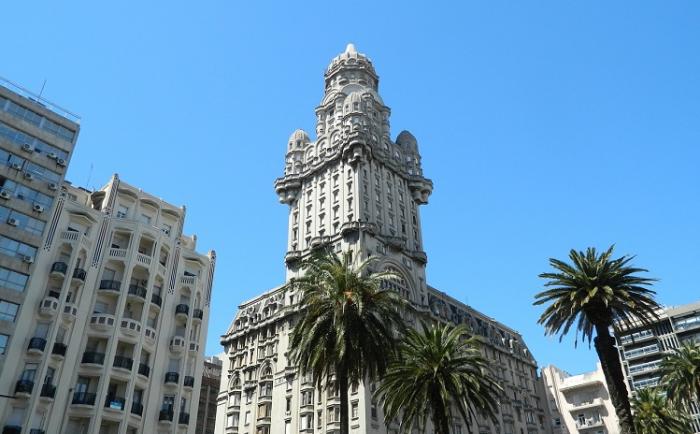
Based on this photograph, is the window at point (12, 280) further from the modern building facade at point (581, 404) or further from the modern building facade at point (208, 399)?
the modern building facade at point (581, 404)

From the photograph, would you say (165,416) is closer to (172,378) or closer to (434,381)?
(172,378)

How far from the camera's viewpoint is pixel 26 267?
42.3 metres

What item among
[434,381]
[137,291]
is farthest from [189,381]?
[434,381]

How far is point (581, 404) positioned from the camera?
98062 mm

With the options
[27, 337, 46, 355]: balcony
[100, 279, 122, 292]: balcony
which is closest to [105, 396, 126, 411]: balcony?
[27, 337, 46, 355]: balcony

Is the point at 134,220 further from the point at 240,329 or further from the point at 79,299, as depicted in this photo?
the point at 240,329

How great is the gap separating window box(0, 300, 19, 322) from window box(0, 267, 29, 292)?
1136 mm

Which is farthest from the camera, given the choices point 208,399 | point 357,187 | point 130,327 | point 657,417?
point 208,399

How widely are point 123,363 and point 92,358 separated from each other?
8.02ft

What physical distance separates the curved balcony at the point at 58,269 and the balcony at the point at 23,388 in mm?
8350

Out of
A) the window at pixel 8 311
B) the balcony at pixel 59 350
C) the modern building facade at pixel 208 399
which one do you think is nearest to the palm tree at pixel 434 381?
the balcony at pixel 59 350

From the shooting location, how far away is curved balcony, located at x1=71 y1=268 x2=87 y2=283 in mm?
45906

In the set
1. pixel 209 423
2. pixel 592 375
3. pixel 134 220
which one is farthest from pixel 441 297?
pixel 134 220

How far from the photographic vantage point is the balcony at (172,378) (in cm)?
4838
